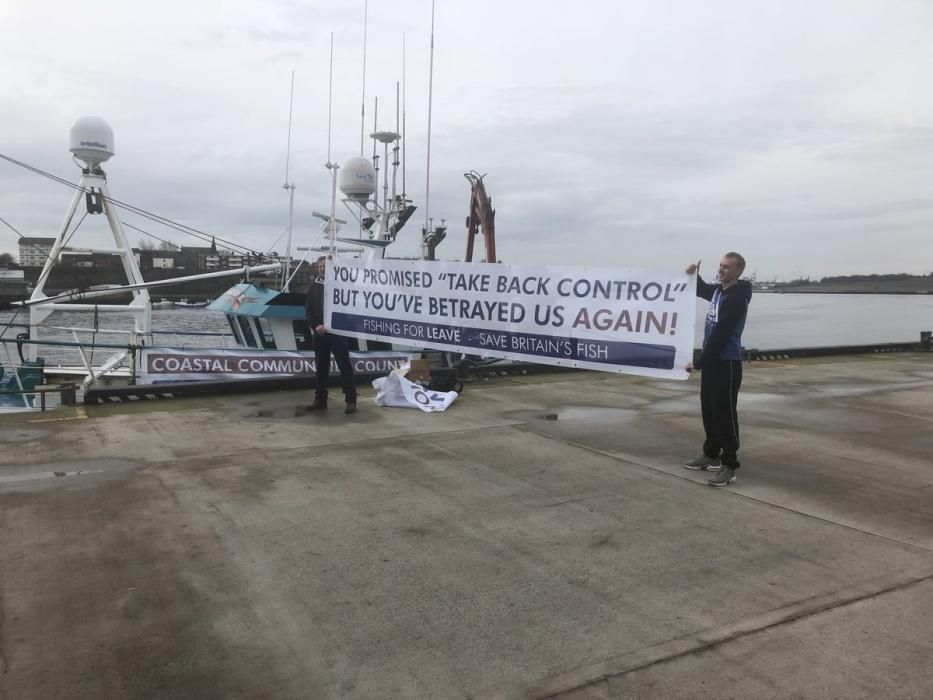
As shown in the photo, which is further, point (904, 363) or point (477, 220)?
point (477, 220)

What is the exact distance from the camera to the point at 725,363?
210 inches

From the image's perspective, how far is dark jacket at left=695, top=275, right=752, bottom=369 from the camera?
526 cm

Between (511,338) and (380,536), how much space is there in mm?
4036

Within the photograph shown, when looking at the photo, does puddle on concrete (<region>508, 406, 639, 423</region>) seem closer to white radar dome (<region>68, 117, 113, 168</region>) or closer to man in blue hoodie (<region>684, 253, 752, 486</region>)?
man in blue hoodie (<region>684, 253, 752, 486</region>)

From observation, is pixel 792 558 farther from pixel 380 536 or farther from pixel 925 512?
pixel 380 536

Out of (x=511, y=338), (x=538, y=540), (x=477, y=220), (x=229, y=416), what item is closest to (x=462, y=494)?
(x=538, y=540)

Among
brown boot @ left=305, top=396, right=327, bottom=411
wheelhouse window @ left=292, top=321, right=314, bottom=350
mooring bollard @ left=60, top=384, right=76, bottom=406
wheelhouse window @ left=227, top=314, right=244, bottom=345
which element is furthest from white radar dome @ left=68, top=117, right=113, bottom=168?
brown boot @ left=305, top=396, right=327, bottom=411

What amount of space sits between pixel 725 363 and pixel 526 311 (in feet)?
8.96

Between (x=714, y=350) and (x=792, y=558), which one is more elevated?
(x=714, y=350)

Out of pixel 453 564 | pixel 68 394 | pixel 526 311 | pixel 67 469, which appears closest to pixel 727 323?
pixel 526 311

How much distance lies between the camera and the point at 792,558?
12.5 ft

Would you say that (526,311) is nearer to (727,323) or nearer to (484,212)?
(727,323)

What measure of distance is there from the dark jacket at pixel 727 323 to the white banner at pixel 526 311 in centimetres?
94

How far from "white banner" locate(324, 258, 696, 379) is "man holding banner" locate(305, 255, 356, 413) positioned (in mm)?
287
